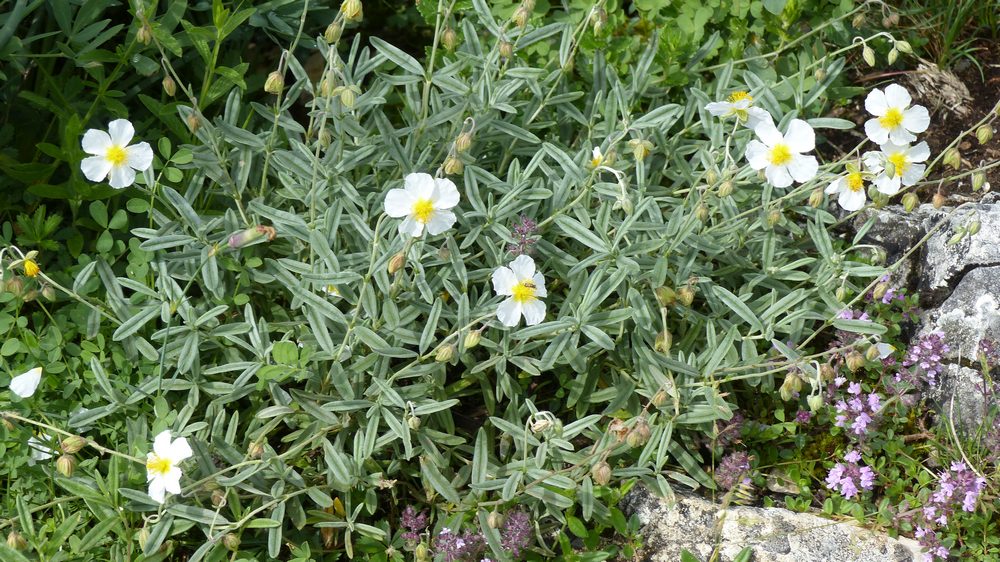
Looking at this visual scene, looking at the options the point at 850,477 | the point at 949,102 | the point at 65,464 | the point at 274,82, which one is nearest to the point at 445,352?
the point at 274,82

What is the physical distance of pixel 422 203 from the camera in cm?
240

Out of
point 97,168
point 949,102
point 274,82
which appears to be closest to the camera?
point 274,82

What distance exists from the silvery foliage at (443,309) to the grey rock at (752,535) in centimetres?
12

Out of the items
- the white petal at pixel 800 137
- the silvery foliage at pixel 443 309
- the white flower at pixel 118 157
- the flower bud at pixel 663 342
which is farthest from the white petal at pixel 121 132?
the white petal at pixel 800 137

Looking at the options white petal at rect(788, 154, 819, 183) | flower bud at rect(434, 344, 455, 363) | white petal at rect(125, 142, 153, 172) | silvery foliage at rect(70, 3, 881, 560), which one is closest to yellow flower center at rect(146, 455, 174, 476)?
silvery foliage at rect(70, 3, 881, 560)

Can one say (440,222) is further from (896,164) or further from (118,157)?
(896,164)

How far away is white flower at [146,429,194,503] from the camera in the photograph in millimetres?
2328

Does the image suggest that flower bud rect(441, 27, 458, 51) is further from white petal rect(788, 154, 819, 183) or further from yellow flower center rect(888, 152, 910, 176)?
yellow flower center rect(888, 152, 910, 176)

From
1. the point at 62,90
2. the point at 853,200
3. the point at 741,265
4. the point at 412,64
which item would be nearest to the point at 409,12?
the point at 412,64

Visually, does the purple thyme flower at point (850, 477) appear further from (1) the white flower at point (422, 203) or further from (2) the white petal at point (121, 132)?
(2) the white petal at point (121, 132)

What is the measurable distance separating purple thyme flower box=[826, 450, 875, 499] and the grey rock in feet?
0.33

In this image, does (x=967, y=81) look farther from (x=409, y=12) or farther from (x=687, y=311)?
(x=409, y=12)

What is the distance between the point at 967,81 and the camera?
3924 mm

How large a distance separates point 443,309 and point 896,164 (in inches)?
52.2
